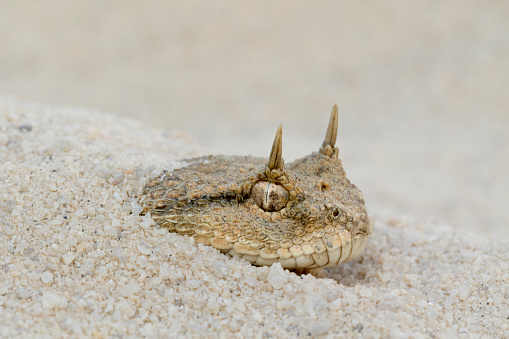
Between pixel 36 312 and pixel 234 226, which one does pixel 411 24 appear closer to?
pixel 234 226

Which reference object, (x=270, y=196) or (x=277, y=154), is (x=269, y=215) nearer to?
(x=270, y=196)

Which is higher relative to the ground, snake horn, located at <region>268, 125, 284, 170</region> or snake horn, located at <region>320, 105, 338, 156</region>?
snake horn, located at <region>320, 105, 338, 156</region>

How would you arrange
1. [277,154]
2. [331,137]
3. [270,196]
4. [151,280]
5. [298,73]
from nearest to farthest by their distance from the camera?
[151,280] < [277,154] < [270,196] < [331,137] < [298,73]

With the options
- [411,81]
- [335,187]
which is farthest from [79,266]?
[411,81]

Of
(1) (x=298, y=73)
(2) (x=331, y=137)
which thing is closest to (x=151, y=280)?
(2) (x=331, y=137)

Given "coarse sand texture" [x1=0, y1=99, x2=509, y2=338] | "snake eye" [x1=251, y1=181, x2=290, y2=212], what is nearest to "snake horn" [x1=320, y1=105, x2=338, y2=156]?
"snake eye" [x1=251, y1=181, x2=290, y2=212]

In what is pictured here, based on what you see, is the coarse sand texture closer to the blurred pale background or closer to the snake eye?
the snake eye
